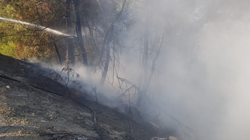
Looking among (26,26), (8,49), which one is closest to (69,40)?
(26,26)

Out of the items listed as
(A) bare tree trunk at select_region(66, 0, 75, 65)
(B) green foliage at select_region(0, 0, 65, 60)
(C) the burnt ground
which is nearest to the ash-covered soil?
(C) the burnt ground

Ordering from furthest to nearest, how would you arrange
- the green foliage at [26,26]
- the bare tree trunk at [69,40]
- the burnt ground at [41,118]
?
the green foliage at [26,26] → the bare tree trunk at [69,40] → the burnt ground at [41,118]

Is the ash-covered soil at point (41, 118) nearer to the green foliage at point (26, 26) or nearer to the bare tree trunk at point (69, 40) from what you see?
the green foliage at point (26, 26)

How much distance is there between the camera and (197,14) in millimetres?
8688

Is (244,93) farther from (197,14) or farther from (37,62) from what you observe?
(37,62)

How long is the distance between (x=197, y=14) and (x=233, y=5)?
1840 mm

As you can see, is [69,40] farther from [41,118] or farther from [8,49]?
[41,118]

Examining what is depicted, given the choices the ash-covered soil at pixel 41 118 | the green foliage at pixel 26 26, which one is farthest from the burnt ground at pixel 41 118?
the green foliage at pixel 26 26

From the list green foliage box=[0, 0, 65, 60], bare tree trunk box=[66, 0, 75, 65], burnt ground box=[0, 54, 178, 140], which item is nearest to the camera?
burnt ground box=[0, 54, 178, 140]

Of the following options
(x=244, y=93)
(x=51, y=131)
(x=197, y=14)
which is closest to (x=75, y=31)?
(x=51, y=131)

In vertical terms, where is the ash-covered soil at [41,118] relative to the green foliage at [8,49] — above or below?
below

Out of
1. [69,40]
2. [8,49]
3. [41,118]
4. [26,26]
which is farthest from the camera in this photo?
[69,40]

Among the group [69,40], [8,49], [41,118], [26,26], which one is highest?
[26,26]

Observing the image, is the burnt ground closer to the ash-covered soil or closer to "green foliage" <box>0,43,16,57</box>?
the ash-covered soil
